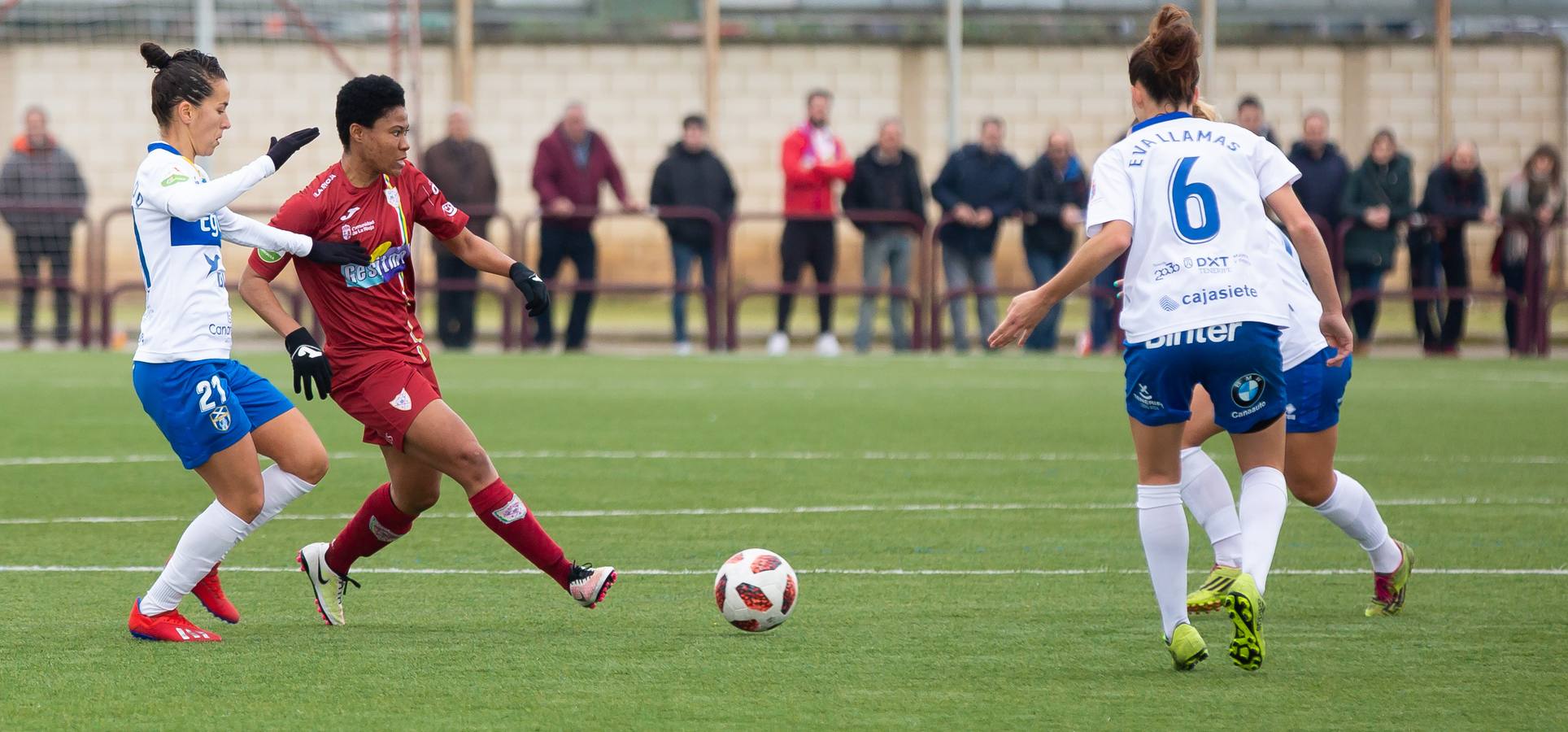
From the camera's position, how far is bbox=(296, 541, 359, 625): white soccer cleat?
5.80m

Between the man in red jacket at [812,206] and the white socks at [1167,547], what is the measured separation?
41.2 feet

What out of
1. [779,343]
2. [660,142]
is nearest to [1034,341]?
[779,343]

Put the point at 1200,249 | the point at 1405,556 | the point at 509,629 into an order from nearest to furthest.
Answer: the point at 1200,249 → the point at 509,629 → the point at 1405,556

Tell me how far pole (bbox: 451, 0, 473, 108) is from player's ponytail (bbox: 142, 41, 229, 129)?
752 inches

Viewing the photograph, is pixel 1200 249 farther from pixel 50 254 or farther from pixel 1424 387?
pixel 50 254

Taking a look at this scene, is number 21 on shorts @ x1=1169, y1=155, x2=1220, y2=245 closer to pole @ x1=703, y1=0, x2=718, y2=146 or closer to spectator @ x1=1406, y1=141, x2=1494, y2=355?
spectator @ x1=1406, y1=141, x2=1494, y2=355

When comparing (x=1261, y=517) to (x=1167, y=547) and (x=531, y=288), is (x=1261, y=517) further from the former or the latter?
(x=531, y=288)

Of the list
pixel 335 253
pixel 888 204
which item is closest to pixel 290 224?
pixel 335 253

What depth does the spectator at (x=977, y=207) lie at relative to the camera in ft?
58.3

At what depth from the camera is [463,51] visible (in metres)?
24.5

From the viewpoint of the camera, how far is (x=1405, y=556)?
237 inches

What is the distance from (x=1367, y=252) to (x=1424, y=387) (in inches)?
132

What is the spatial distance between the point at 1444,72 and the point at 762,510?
19030 millimetres

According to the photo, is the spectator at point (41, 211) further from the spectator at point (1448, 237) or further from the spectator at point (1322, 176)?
the spectator at point (1448, 237)
